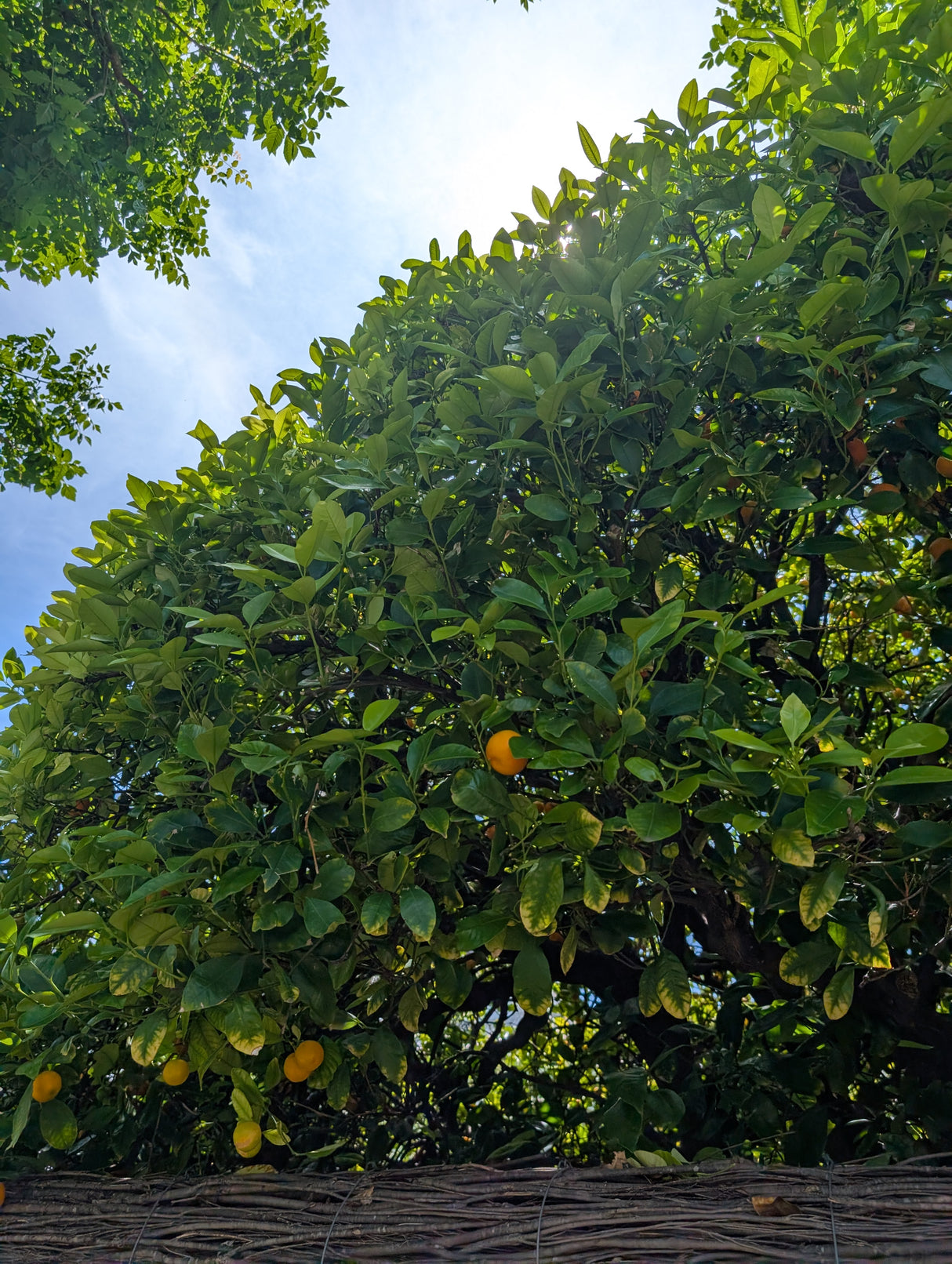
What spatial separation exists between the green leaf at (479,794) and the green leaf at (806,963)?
0.47 metres

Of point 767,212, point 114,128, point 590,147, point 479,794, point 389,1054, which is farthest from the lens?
point 114,128

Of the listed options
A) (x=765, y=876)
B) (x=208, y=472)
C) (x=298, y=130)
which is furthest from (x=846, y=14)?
(x=298, y=130)

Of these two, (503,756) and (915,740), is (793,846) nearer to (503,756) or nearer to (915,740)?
(915,740)

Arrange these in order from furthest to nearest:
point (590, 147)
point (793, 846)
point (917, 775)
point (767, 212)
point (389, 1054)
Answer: point (590, 147)
point (389, 1054)
point (767, 212)
point (793, 846)
point (917, 775)

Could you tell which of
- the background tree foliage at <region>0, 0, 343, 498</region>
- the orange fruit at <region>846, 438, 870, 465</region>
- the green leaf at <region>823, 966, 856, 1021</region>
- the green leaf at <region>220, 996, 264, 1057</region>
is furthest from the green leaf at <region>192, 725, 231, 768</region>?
the background tree foliage at <region>0, 0, 343, 498</region>

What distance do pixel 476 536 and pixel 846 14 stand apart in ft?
5.33

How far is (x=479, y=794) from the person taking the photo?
41.0 inches

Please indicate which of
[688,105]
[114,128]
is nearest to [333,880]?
[688,105]

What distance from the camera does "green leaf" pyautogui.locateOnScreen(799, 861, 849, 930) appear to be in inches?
37.8

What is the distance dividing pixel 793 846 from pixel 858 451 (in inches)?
25.3

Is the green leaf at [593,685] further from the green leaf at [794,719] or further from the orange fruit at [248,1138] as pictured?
the orange fruit at [248,1138]

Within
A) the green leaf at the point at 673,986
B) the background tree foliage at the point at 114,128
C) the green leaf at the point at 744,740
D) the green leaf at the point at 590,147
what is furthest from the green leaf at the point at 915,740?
the background tree foliage at the point at 114,128

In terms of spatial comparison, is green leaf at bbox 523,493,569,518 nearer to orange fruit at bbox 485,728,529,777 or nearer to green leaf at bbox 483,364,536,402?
green leaf at bbox 483,364,536,402

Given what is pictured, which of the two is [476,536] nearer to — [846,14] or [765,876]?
[765,876]
